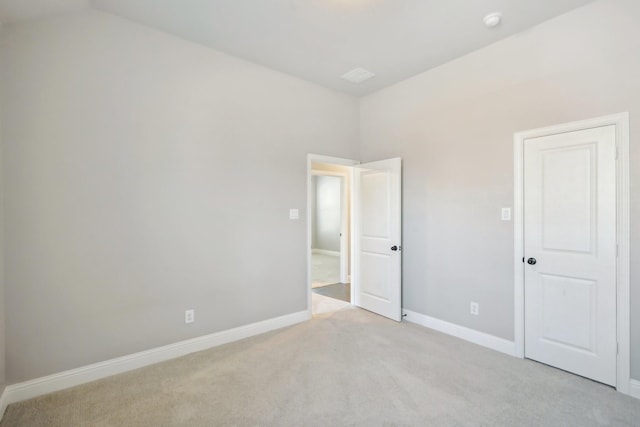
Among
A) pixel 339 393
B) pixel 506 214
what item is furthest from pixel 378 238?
pixel 339 393

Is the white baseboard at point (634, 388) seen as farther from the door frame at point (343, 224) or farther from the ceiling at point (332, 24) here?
the door frame at point (343, 224)

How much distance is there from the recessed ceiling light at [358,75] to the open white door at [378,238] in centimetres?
106

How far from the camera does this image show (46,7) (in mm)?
2189

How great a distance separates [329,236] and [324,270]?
2.62m

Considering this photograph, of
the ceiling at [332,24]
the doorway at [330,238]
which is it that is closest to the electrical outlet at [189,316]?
the doorway at [330,238]

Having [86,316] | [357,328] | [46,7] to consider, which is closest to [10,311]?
[86,316]

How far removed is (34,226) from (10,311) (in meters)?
0.63

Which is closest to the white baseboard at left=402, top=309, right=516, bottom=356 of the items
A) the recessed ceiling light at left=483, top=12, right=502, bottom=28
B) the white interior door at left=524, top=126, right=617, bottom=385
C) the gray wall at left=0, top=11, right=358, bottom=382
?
the white interior door at left=524, top=126, right=617, bottom=385

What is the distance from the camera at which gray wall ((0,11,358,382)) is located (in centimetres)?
224

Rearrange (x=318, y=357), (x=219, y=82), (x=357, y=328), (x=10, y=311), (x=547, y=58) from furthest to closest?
(x=357, y=328) < (x=219, y=82) < (x=318, y=357) < (x=547, y=58) < (x=10, y=311)

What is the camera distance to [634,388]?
2.23 metres

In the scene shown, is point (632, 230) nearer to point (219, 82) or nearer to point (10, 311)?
point (219, 82)

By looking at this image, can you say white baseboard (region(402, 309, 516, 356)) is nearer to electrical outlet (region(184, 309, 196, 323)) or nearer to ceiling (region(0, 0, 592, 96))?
electrical outlet (region(184, 309, 196, 323))

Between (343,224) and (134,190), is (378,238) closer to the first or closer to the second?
(343,224)
